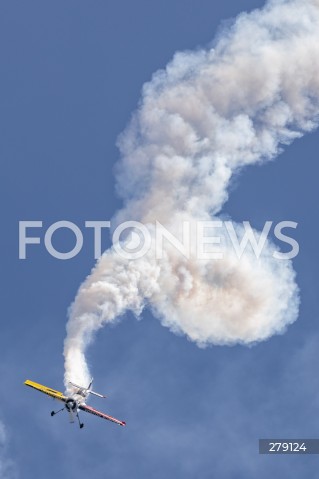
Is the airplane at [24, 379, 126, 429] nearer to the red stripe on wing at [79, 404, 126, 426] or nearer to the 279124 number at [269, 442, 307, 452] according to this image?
the red stripe on wing at [79, 404, 126, 426]

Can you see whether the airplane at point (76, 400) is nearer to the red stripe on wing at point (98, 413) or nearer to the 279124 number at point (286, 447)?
the red stripe on wing at point (98, 413)

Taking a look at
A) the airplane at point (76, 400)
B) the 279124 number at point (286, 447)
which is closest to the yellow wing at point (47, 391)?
the airplane at point (76, 400)

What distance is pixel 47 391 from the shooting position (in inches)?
4719

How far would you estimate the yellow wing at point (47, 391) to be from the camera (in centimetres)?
11906

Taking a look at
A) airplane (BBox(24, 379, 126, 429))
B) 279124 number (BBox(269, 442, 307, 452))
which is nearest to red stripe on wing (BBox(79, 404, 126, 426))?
airplane (BBox(24, 379, 126, 429))

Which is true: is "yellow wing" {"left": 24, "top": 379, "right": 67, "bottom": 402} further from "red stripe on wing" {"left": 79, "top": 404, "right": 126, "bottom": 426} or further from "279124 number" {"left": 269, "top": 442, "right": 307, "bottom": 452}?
"279124 number" {"left": 269, "top": 442, "right": 307, "bottom": 452}

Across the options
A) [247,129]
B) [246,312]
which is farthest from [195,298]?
[247,129]

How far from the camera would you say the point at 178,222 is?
120375 mm

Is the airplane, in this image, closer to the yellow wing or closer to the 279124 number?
the yellow wing

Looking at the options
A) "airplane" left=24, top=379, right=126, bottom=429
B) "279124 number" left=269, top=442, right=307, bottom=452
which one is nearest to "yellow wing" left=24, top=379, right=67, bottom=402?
"airplane" left=24, top=379, right=126, bottom=429

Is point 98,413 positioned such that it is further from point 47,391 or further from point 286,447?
point 286,447

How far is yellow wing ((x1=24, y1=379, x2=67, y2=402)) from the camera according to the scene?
119062 millimetres

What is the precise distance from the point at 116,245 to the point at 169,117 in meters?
10.2


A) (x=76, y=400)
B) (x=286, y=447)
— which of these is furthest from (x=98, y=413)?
(x=286, y=447)
